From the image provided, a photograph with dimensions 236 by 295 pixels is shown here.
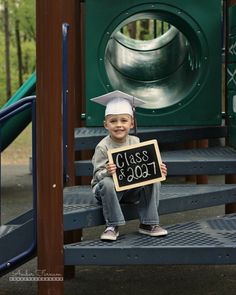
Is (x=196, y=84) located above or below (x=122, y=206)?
above

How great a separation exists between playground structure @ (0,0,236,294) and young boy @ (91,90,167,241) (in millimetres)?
97

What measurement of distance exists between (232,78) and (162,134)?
751 millimetres

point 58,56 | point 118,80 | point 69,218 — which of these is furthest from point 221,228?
point 118,80

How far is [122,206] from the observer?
346cm

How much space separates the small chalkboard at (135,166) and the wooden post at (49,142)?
36 centimetres

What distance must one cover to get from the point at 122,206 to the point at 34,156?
60 cm

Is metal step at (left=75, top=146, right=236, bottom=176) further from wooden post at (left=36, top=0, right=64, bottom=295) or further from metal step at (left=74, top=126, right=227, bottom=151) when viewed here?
wooden post at (left=36, top=0, right=64, bottom=295)

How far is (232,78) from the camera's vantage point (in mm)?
4785

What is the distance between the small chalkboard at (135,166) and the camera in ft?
10.7

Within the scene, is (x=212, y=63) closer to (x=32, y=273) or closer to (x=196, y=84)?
(x=196, y=84)

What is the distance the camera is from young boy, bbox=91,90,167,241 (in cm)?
328

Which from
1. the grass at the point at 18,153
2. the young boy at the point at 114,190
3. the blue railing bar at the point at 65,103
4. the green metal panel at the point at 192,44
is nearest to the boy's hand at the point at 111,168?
the young boy at the point at 114,190

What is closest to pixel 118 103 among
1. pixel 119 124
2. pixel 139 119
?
pixel 119 124

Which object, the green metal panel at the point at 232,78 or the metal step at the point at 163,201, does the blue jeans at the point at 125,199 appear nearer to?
the metal step at the point at 163,201
